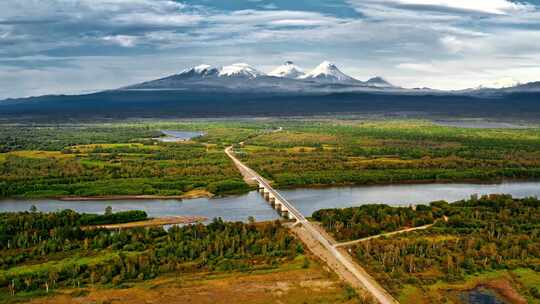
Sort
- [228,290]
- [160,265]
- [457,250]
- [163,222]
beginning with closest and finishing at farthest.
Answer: [228,290]
[160,265]
[457,250]
[163,222]

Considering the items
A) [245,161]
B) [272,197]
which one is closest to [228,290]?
[272,197]

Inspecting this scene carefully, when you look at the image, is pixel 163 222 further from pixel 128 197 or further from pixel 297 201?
pixel 297 201

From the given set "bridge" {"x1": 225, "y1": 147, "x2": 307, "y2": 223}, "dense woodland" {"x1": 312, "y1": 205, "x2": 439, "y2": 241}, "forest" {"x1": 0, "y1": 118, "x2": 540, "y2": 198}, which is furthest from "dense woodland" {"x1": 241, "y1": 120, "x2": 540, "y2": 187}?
"dense woodland" {"x1": 312, "y1": 205, "x2": 439, "y2": 241}

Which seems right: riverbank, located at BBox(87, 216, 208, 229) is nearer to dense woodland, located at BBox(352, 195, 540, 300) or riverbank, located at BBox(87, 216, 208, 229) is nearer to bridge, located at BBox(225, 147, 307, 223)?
bridge, located at BBox(225, 147, 307, 223)

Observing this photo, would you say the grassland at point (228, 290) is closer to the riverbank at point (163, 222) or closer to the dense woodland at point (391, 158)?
the riverbank at point (163, 222)

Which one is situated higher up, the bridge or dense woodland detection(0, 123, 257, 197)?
dense woodland detection(0, 123, 257, 197)
